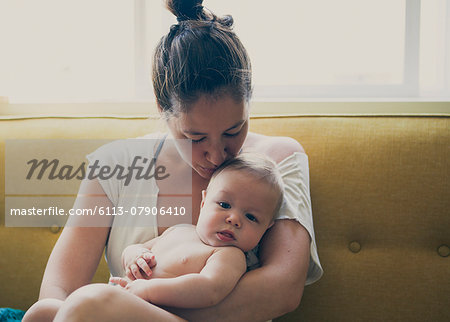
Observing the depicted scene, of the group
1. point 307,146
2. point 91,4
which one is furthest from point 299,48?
point 91,4

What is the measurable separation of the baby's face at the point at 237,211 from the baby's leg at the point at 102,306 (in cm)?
27

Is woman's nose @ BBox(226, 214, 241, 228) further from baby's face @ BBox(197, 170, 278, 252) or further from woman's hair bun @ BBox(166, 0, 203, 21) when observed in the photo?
woman's hair bun @ BBox(166, 0, 203, 21)

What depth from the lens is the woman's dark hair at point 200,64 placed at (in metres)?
1.12

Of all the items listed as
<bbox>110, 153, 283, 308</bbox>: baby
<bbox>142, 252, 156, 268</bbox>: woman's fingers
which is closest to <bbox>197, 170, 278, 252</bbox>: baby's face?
<bbox>110, 153, 283, 308</bbox>: baby

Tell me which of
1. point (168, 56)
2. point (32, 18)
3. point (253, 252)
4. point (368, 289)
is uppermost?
point (32, 18)

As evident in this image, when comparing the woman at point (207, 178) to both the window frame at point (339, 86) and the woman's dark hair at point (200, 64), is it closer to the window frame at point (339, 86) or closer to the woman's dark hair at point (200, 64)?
the woman's dark hair at point (200, 64)

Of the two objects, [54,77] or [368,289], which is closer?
[368,289]

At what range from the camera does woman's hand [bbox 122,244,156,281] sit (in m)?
1.10

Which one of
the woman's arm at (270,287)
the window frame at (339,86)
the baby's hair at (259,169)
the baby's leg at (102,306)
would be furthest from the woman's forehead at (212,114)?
the window frame at (339,86)

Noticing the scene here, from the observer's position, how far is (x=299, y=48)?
2.07m

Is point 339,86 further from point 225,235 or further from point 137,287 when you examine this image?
point 137,287

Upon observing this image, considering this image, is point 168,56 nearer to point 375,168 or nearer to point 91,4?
point 375,168

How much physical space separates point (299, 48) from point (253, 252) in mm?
1154

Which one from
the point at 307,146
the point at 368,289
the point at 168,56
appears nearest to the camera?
the point at 168,56
